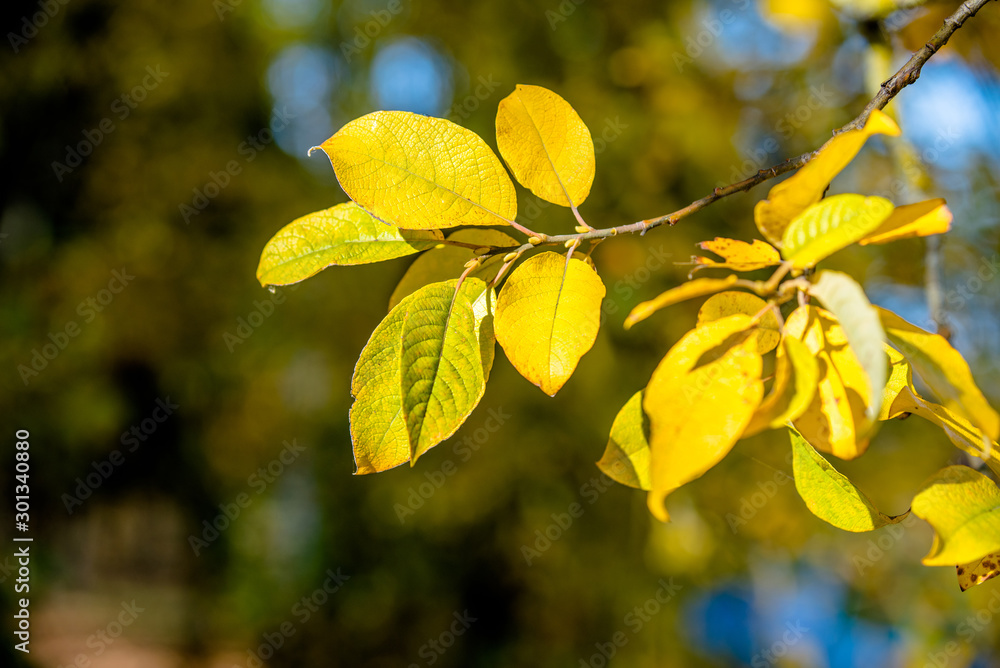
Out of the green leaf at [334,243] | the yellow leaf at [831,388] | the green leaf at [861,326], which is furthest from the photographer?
the green leaf at [334,243]

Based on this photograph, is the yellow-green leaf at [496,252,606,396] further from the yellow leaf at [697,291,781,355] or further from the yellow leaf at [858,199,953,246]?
the yellow leaf at [858,199,953,246]

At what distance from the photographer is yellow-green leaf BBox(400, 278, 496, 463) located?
49 cm

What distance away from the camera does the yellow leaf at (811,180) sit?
0.36 meters

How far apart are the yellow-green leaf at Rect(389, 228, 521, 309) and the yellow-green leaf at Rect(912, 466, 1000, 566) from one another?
1.27 ft

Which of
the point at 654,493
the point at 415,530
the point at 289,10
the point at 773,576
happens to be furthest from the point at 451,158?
the point at 289,10

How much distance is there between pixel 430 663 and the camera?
403cm

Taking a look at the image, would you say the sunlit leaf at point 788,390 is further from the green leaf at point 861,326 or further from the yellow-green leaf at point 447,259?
the yellow-green leaf at point 447,259

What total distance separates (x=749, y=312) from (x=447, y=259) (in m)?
0.29

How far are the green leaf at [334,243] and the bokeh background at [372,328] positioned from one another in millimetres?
998

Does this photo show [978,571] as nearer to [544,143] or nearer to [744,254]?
[744,254]

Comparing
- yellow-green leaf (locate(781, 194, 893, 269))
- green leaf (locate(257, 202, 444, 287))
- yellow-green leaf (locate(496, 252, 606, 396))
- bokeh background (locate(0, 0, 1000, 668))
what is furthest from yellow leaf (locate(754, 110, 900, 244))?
bokeh background (locate(0, 0, 1000, 668))

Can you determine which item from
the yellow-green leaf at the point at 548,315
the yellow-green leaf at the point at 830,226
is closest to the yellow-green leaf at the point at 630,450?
the yellow-green leaf at the point at 548,315

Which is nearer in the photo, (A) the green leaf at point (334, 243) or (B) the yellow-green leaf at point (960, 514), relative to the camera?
(B) the yellow-green leaf at point (960, 514)

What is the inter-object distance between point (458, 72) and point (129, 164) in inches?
73.4
